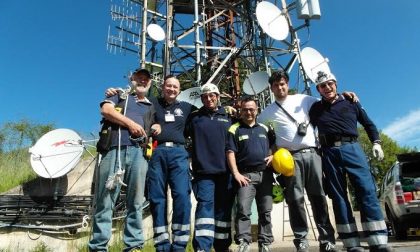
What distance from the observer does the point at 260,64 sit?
11.9m

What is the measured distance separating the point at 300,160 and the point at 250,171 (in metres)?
0.57

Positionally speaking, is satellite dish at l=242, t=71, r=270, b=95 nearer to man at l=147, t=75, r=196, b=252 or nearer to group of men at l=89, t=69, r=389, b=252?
group of men at l=89, t=69, r=389, b=252

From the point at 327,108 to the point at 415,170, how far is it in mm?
5540

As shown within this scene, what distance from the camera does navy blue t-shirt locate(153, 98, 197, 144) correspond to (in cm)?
431

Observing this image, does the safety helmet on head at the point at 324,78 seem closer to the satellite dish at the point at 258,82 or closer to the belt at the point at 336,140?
the belt at the point at 336,140

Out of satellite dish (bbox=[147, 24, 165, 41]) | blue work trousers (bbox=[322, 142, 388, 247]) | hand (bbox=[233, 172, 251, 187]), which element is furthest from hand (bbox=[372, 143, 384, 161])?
satellite dish (bbox=[147, 24, 165, 41])

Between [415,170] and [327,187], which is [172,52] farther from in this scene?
[327,187]

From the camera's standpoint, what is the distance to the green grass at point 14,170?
9.40m

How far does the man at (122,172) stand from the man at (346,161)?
6.34ft

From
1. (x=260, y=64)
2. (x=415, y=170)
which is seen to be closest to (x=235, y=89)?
(x=260, y=64)

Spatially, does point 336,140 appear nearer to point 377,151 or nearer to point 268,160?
point 377,151

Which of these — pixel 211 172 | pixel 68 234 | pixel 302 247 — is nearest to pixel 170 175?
pixel 211 172

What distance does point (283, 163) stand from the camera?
415 centimetres

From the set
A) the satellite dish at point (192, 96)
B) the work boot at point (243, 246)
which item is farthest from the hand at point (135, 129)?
the satellite dish at point (192, 96)
